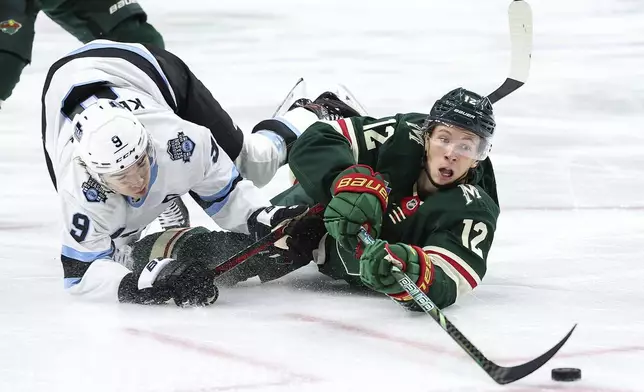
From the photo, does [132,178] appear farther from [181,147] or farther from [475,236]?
[475,236]

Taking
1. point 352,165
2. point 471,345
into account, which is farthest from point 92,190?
point 471,345

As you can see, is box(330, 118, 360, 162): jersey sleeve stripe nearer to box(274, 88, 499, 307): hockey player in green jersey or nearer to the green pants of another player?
box(274, 88, 499, 307): hockey player in green jersey

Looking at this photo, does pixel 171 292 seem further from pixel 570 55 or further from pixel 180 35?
pixel 180 35

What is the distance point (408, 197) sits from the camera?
122 inches

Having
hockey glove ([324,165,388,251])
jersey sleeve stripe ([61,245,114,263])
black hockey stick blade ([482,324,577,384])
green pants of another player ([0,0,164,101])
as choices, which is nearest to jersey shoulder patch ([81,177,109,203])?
jersey sleeve stripe ([61,245,114,263])

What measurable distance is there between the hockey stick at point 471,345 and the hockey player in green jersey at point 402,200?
1.4 inches

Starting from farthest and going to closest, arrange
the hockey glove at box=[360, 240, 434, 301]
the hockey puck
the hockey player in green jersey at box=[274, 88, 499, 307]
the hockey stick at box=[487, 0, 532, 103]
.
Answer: the hockey stick at box=[487, 0, 532, 103]
the hockey player in green jersey at box=[274, 88, 499, 307]
the hockey glove at box=[360, 240, 434, 301]
the hockey puck

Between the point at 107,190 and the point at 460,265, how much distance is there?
85 cm

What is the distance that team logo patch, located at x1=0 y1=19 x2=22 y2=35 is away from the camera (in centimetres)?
440

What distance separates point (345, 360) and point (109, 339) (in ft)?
1.75

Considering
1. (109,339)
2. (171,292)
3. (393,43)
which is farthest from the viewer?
(393,43)

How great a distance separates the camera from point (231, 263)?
3.15 meters

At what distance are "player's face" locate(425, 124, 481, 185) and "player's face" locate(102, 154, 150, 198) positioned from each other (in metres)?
0.67

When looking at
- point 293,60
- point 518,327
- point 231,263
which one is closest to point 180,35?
point 293,60
